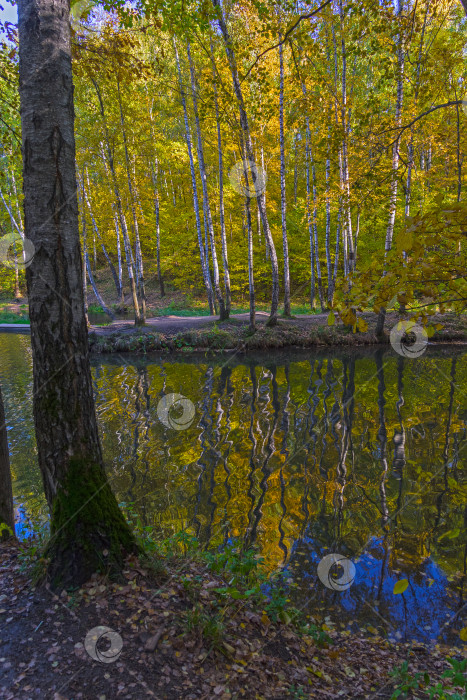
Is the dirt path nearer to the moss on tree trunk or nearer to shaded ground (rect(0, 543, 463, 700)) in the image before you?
the moss on tree trunk

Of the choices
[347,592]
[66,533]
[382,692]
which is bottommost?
[347,592]

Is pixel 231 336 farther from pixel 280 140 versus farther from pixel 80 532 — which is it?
pixel 80 532

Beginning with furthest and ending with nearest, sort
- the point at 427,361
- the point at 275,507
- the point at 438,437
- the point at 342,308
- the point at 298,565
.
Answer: the point at 427,361 < the point at 438,437 < the point at 275,507 < the point at 298,565 < the point at 342,308

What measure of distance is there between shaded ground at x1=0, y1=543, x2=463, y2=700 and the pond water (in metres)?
0.60

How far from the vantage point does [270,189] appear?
26.7m

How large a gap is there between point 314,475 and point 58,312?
179 inches

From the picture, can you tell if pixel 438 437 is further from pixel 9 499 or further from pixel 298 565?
pixel 9 499

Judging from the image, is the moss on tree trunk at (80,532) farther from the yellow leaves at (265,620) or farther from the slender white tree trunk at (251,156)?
the slender white tree trunk at (251,156)

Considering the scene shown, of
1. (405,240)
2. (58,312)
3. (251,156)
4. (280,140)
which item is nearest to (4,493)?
(58,312)

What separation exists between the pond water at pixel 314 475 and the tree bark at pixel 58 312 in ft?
5.94

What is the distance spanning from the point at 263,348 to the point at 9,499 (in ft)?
40.9

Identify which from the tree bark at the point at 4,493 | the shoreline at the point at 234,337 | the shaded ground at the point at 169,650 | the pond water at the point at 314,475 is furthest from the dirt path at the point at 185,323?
the shaded ground at the point at 169,650

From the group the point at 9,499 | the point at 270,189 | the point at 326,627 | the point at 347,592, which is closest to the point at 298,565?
the point at 347,592

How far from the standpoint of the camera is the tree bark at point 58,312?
2.66 metres
